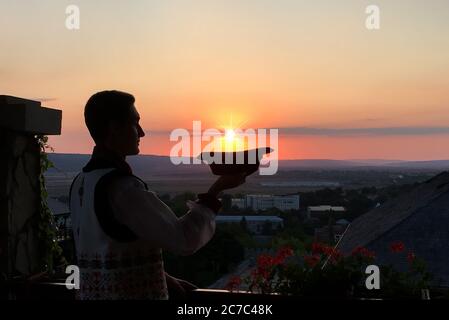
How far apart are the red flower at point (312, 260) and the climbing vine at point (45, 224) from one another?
125 cm

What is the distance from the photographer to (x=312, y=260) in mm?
2059

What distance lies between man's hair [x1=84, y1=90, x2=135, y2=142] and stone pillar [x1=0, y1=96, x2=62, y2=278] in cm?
134

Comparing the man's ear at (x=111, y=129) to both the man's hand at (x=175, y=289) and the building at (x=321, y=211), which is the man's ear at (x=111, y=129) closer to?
the man's hand at (x=175, y=289)

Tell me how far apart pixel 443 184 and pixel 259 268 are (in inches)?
127

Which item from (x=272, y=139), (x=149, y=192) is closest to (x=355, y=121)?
(x=272, y=139)

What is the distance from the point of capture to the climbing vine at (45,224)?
253cm

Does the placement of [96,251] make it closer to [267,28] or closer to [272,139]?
[272,139]

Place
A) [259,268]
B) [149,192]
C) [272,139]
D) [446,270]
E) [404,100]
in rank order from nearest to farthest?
1. [149,192]
2. [272,139]
3. [259,268]
4. [404,100]
5. [446,270]

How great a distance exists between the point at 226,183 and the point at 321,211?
1948mm

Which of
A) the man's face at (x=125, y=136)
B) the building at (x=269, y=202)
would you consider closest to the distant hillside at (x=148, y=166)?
the building at (x=269, y=202)

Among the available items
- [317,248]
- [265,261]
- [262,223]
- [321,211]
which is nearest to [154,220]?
[265,261]

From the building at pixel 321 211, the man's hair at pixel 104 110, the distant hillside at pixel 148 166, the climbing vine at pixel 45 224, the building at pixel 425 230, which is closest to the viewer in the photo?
the man's hair at pixel 104 110

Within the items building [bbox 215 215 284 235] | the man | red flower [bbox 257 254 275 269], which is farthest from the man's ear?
Result: building [bbox 215 215 284 235]

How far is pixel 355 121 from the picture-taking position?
345 centimetres
